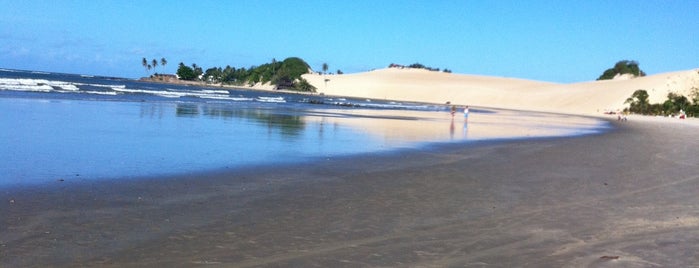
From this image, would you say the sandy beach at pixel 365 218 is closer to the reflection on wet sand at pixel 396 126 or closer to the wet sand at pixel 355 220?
the wet sand at pixel 355 220

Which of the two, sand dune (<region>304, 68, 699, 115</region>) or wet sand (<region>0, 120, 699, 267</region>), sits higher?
sand dune (<region>304, 68, 699, 115</region>)

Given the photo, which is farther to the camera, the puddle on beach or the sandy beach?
the puddle on beach

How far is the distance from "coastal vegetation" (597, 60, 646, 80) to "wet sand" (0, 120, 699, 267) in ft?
545

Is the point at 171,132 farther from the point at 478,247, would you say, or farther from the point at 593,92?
the point at 593,92

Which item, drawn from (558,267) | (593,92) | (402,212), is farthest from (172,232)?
(593,92)

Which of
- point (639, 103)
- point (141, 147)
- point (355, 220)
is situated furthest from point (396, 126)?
point (639, 103)

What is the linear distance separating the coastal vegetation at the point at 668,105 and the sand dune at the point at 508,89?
8.59ft

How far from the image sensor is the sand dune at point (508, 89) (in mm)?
91375

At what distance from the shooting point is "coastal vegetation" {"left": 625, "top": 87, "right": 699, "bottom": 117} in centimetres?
6638

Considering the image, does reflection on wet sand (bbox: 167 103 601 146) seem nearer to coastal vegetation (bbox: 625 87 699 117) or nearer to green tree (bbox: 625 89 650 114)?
coastal vegetation (bbox: 625 87 699 117)

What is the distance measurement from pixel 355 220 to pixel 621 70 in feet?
573

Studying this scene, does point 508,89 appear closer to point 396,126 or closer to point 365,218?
point 396,126

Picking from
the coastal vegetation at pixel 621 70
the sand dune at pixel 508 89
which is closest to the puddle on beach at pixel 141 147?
the sand dune at pixel 508 89

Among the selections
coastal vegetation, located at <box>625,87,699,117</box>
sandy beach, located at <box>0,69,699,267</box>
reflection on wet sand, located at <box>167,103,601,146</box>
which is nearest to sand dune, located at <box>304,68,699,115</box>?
coastal vegetation, located at <box>625,87,699,117</box>
